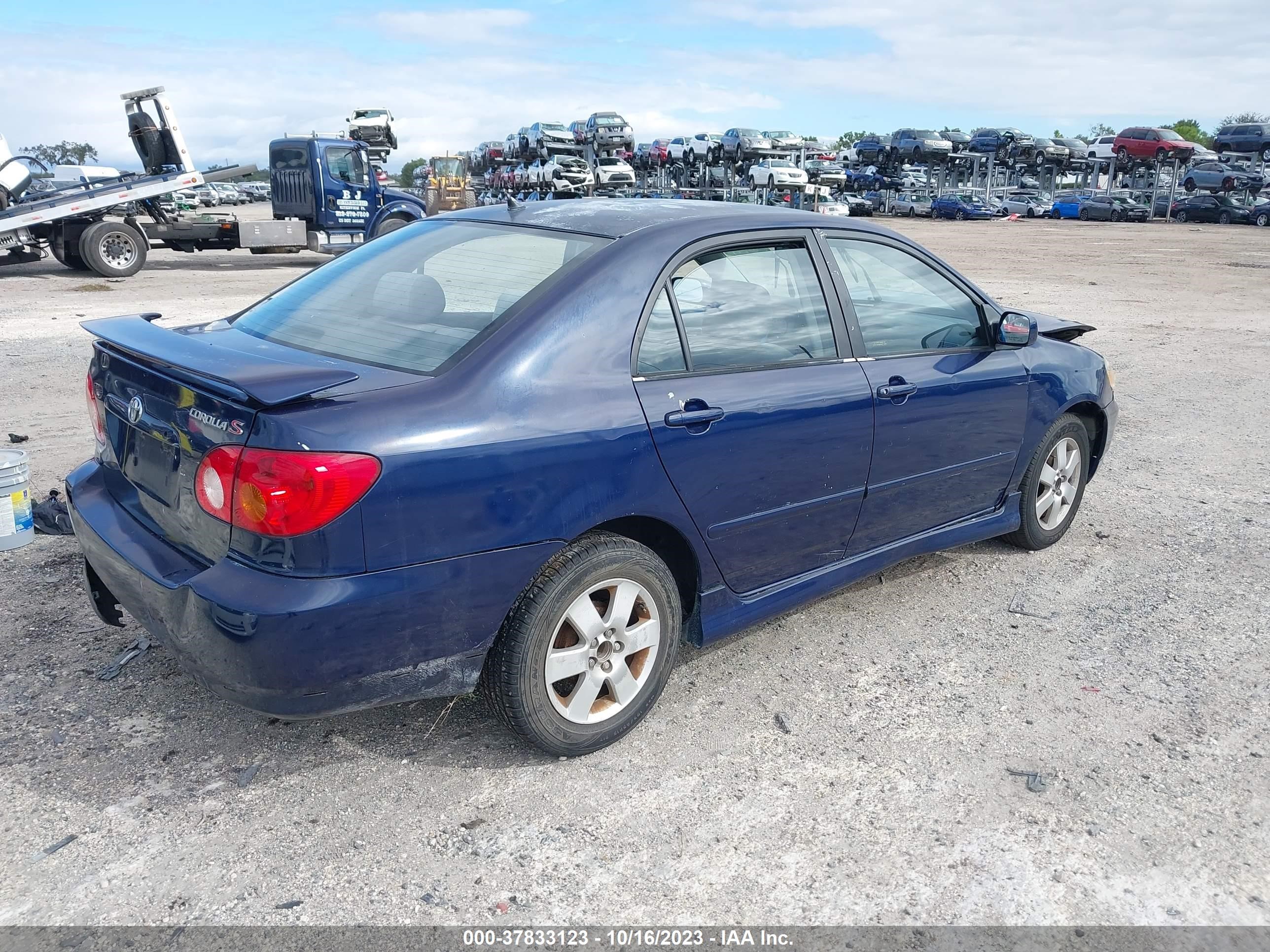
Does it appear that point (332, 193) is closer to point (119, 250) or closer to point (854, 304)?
point (119, 250)

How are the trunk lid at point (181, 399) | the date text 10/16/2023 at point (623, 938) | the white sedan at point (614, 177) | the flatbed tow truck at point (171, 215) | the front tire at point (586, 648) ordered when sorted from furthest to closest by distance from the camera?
the white sedan at point (614, 177), the flatbed tow truck at point (171, 215), the front tire at point (586, 648), the trunk lid at point (181, 399), the date text 10/16/2023 at point (623, 938)

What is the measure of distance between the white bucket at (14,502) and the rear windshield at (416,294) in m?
1.51

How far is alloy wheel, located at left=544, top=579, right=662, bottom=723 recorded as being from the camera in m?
3.04

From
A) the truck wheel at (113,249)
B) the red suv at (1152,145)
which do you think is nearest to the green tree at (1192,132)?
the red suv at (1152,145)

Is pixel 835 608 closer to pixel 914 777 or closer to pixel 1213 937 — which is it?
pixel 914 777

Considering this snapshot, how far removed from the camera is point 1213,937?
247 cm

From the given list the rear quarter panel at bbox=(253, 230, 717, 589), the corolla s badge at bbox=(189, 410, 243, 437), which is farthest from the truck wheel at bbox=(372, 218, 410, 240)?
the corolla s badge at bbox=(189, 410, 243, 437)

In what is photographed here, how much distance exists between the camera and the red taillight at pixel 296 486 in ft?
8.36

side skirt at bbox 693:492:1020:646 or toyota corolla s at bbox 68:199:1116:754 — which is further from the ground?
toyota corolla s at bbox 68:199:1116:754

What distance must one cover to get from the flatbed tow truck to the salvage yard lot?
15469 mm

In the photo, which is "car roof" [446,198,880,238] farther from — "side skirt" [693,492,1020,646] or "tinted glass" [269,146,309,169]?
"tinted glass" [269,146,309,169]

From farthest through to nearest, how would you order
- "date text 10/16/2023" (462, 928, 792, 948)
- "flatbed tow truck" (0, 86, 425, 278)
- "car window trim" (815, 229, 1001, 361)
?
"flatbed tow truck" (0, 86, 425, 278) < "car window trim" (815, 229, 1001, 361) < "date text 10/16/2023" (462, 928, 792, 948)

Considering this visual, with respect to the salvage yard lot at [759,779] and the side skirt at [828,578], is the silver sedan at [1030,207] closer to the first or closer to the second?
the salvage yard lot at [759,779]

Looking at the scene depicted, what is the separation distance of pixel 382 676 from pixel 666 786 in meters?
0.91
